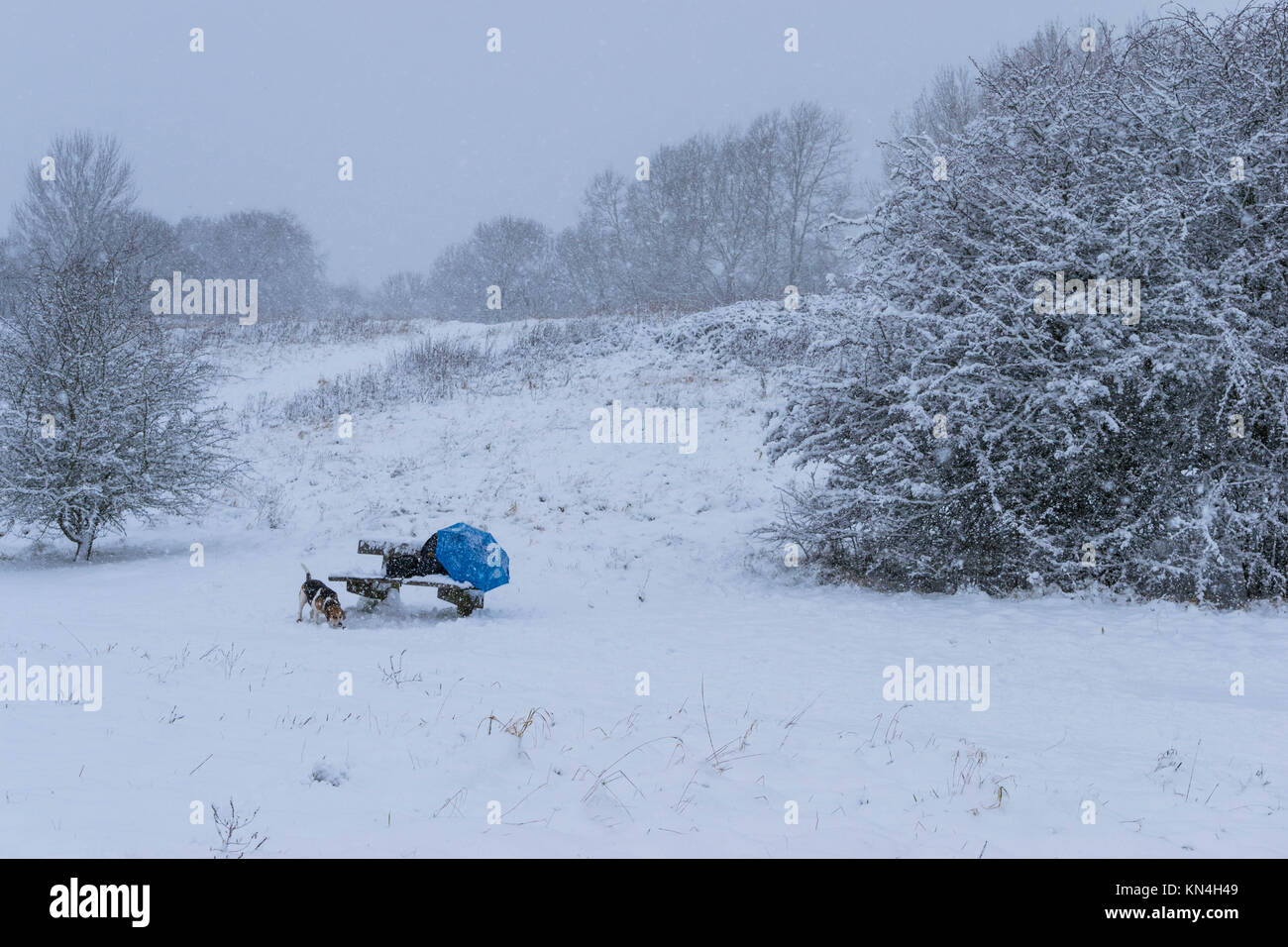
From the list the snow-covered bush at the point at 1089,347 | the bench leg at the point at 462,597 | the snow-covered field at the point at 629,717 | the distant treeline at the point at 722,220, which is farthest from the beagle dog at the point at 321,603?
the distant treeline at the point at 722,220

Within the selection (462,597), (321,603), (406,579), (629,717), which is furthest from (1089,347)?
(321,603)

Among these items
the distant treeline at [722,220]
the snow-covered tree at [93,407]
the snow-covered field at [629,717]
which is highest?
the distant treeline at [722,220]

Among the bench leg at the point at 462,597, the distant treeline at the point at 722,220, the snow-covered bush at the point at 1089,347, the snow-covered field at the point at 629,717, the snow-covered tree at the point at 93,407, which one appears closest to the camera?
the snow-covered field at the point at 629,717

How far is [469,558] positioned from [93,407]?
321 inches

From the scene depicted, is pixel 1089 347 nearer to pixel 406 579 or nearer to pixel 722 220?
pixel 406 579

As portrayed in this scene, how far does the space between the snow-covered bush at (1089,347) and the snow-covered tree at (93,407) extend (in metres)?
10.8

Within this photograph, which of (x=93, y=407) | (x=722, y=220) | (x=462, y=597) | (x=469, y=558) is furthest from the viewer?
(x=722, y=220)

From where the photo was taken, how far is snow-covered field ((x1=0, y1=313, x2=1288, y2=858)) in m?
3.72

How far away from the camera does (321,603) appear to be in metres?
9.09

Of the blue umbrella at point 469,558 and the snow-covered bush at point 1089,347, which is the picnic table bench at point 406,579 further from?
the snow-covered bush at point 1089,347

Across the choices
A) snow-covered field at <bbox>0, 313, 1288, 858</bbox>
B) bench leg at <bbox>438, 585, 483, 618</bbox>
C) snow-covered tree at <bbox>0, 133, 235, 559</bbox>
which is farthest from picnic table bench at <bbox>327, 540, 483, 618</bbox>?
snow-covered tree at <bbox>0, 133, 235, 559</bbox>

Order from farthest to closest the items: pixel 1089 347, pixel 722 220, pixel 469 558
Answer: pixel 722 220 → pixel 469 558 → pixel 1089 347

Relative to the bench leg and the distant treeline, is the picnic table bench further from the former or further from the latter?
the distant treeline

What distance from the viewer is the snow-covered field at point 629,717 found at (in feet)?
12.2
